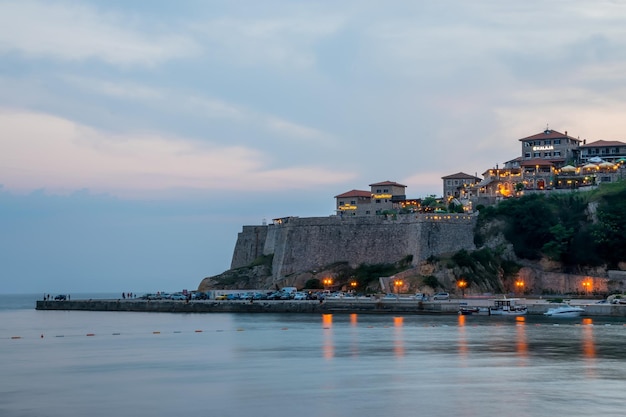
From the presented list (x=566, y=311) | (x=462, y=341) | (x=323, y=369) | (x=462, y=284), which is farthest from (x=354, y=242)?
(x=323, y=369)

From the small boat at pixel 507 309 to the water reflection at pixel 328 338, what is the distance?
11.7m

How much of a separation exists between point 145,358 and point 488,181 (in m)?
61.2

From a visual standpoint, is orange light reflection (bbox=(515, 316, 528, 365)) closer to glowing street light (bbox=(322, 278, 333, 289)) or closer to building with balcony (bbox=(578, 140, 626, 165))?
glowing street light (bbox=(322, 278, 333, 289))

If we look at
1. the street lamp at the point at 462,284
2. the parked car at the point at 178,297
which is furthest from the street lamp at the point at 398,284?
the parked car at the point at 178,297

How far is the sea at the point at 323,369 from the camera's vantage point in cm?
2911

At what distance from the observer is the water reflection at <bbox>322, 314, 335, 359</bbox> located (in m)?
43.6

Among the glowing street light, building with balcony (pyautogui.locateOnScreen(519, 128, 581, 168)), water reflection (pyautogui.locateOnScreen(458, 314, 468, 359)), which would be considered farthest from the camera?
building with balcony (pyautogui.locateOnScreen(519, 128, 581, 168))

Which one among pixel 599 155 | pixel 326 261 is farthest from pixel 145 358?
pixel 599 155

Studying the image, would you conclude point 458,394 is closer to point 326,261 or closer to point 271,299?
point 271,299

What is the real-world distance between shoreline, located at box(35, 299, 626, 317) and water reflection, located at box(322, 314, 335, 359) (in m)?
2.51

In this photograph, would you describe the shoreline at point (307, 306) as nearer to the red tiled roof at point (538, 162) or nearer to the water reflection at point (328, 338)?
the water reflection at point (328, 338)

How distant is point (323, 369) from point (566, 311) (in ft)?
104

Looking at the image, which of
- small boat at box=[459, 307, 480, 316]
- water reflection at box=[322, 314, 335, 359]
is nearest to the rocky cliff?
small boat at box=[459, 307, 480, 316]

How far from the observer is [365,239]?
83.7 m
